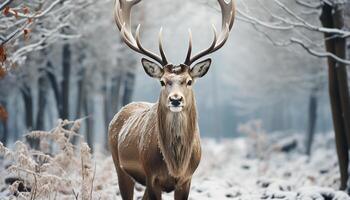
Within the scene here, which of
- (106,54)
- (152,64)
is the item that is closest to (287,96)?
(106,54)

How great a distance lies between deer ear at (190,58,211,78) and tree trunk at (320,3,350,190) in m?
4.43

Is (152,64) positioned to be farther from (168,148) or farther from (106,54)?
(106,54)

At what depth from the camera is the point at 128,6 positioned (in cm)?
677

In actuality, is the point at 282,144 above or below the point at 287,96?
below

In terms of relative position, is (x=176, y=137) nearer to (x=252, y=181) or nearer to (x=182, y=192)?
(x=182, y=192)

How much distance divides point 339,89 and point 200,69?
4932 mm

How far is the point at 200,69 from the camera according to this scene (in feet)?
18.5

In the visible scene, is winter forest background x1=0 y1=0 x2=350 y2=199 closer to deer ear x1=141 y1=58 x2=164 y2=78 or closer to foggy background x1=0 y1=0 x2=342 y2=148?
foggy background x1=0 y1=0 x2=342 y2=148

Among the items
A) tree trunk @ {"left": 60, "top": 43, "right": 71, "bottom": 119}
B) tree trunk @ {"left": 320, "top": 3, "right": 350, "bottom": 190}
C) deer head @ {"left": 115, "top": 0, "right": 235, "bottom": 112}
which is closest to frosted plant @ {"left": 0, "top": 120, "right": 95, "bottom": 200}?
deer head @ {"left": 115, "top": 0, "right": 235, "bottom": 112}

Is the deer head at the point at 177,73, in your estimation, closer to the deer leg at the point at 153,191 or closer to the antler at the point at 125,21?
the antler at the point at 125,21

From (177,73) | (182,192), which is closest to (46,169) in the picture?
(182,192)

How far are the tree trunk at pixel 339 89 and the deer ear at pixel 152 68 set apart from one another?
468cm

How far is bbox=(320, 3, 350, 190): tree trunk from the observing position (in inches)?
375

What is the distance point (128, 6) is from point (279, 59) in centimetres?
1734
